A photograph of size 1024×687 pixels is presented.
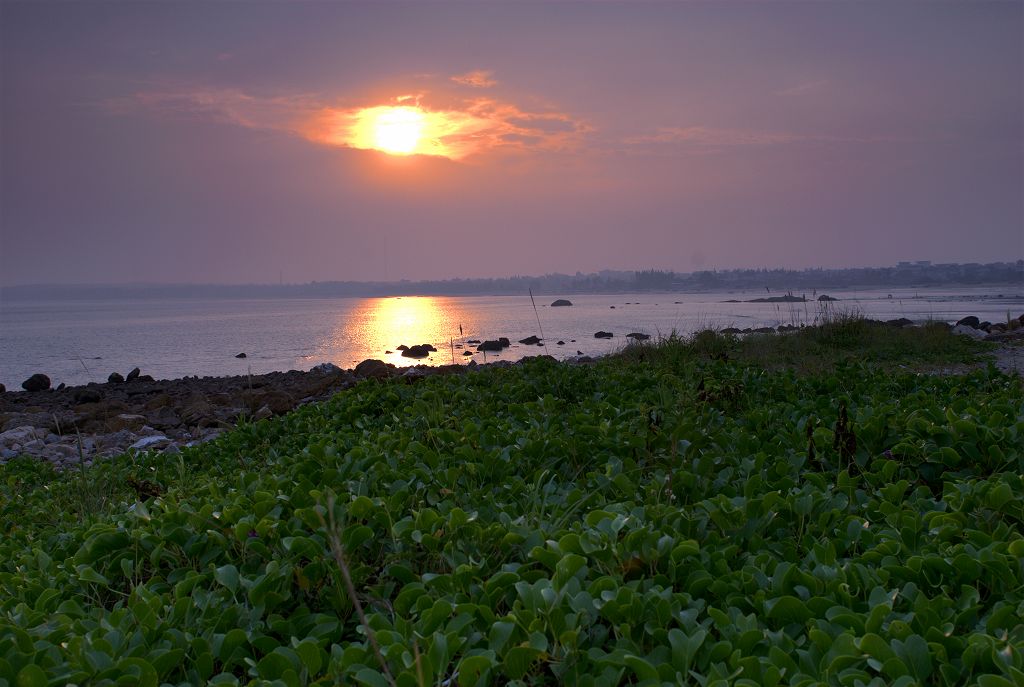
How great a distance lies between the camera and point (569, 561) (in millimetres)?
2225

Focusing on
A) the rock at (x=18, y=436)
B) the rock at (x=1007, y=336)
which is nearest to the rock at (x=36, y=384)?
the rock at (x=18, y=436)

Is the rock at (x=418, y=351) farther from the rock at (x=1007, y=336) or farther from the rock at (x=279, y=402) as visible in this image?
the rock at (x=1007, y=336)

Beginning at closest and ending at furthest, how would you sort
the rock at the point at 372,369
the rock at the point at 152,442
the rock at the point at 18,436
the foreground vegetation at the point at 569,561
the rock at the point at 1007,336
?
1. the foreground vegetation at the point at 569,561
2. the rock at the point at 152,442
3. the rock at the point at 18,436
4. the rock at the point at 372,369
5. the rock at the point at 1007,336

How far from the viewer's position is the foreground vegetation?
6.05ft

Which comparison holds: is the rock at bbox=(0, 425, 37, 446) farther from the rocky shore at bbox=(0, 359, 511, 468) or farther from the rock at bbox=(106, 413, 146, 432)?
the rock at bbox=(106, 413, 146, 432)

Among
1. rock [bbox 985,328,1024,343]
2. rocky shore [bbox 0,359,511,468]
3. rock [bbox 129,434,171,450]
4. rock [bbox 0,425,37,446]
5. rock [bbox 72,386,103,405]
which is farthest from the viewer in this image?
rock [bbox 985,328,1024,343]

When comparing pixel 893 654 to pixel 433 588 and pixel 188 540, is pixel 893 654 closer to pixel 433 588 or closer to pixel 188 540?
pixel 433 588

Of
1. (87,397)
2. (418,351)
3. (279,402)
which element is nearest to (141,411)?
(279,402)

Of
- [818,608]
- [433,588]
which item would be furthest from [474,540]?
[818,608]

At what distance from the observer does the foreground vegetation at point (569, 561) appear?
1.84 metres

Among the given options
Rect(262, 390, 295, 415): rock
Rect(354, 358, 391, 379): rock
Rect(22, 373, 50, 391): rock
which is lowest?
Rect(22, 373, 50, 391): rock

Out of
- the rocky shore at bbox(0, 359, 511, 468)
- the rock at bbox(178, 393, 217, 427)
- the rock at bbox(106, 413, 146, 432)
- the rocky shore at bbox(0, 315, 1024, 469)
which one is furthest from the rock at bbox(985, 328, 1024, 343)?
the rock at bbox(106, 413, 146, 432)

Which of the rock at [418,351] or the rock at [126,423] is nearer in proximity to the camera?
the rock at [126,423]

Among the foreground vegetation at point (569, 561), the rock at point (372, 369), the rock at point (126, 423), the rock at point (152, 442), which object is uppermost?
the foreground vegetation at point (569, 561)
